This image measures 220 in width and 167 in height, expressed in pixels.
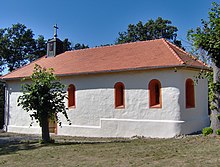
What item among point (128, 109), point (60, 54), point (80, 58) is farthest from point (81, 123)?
point (60, 54)

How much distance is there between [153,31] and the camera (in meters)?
42.8

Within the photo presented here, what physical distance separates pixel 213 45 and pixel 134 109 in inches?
250

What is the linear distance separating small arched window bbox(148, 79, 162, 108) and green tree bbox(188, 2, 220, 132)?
12.4 feet

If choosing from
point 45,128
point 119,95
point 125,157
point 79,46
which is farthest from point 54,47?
point 79,46

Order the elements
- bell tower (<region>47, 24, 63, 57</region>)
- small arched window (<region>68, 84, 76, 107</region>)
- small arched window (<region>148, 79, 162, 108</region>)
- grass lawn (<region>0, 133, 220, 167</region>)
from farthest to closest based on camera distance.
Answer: bell tower (<region>47, 24, 63, 57</region>), small arched window (<region>68, 84, 76, 107</region>), small arched window (<region>148, 79, 162, 108</region>), grass lawn (<region>0, 133, 220, 167</region>)

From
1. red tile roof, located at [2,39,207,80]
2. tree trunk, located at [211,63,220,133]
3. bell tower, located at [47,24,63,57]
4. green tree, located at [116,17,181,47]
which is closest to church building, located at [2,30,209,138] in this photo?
red tile roof, located at [2,39,207,80]

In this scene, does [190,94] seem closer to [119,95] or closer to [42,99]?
[119,95]

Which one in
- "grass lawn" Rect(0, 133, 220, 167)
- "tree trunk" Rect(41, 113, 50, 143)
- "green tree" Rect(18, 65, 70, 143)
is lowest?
"grass lawn" Rect(0, 133, 220, 167)

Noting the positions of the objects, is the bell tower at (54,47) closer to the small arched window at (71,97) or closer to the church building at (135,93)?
the church building at (135,93)

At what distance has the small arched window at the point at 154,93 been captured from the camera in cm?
1614

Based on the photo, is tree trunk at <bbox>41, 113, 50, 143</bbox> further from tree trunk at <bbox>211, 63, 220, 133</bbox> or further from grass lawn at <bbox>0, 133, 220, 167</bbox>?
tree trunk at <bbox>211, 63, 220, 133</bbox>

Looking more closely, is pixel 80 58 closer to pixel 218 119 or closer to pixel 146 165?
pixel 218 119

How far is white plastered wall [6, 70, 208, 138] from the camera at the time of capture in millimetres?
15477

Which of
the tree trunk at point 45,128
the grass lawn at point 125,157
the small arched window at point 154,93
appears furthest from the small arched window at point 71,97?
the grass lawn at point 125,157
